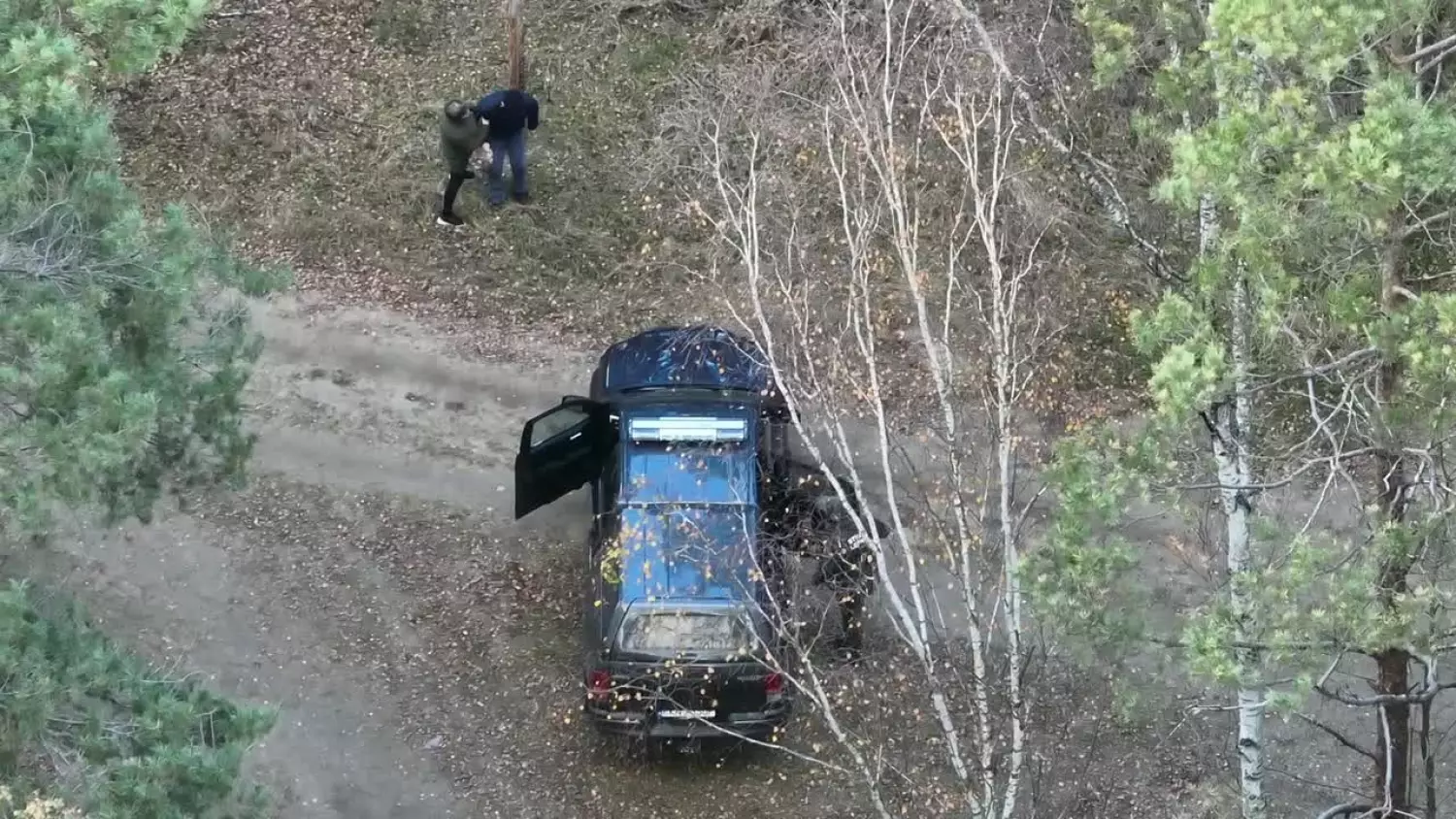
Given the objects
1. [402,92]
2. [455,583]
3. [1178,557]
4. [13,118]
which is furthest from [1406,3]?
[402,92]

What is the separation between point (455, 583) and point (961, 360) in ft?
17.6

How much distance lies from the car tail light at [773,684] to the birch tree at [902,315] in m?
0.26

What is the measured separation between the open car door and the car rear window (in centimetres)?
185

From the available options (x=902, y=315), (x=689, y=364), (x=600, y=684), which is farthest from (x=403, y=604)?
(x=902, y=315)

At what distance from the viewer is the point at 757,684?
10.9m

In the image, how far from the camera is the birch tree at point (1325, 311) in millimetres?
5551

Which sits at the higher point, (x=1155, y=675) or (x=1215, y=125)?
(x=1215, y=125)

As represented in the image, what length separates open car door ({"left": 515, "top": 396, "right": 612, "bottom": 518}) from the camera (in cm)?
1210

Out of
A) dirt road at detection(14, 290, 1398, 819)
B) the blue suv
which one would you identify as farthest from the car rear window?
dirt road at detection(14, 290, 1398, 819)

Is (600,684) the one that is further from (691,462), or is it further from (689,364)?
(689,364)

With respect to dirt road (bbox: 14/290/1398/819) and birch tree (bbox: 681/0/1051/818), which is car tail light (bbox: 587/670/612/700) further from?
birch tree (bbox: 681/0/1051/818)

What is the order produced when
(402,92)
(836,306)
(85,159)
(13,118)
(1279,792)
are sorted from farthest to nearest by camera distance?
(402,92) < (836,306) < (1279,792) < (85,159) < (13,118)

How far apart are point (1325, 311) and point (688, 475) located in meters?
5.80

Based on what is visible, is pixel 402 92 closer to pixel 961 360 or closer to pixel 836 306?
pixel 836 306
